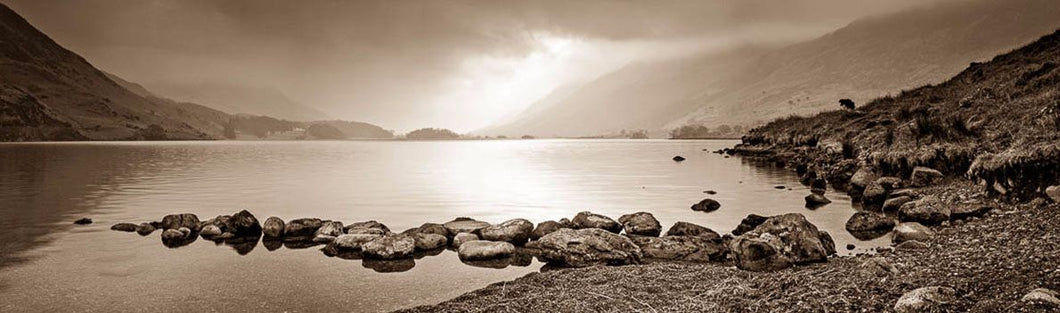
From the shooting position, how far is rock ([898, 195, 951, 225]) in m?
20.1

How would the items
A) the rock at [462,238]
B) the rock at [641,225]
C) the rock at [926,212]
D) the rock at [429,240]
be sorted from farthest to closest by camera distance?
1. the rock at [641,225]
2. the rock at [462,238]
3. the rock at [926,212]
4. the rock at [429,240]

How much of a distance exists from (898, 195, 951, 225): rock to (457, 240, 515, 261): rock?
53.6ft

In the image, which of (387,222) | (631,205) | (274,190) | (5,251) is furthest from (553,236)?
(274,190)

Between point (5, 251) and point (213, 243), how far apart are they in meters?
7.21

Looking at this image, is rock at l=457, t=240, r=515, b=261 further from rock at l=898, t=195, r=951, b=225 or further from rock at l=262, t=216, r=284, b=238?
rock at l=898, t=195, r=951, b=225

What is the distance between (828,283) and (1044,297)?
11.2 ft

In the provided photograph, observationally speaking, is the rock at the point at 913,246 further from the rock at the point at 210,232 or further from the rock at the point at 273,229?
the rock at the point at 210,232

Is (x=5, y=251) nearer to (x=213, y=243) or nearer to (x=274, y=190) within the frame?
(x=213, y=243)

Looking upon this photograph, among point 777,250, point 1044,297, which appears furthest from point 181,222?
point 1044,297

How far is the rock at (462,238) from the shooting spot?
66.9 ft

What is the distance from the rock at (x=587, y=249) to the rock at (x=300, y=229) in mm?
10817

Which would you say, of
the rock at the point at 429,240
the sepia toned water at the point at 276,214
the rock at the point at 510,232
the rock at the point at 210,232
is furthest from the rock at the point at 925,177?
the rock at the point at 210,232

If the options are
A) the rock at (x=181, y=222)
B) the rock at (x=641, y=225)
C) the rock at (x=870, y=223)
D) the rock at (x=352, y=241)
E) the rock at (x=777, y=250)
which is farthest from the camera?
the rock at (x=181, y=222)

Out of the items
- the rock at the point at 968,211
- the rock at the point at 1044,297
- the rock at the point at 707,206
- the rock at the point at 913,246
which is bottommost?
the rock at the point at 707,206
